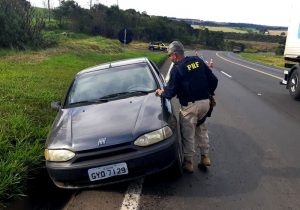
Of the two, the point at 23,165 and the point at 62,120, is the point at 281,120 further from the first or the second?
the point at 23,165

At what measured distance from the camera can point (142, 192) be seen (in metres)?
4.98

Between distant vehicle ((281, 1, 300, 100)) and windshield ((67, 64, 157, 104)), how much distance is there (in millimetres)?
7234

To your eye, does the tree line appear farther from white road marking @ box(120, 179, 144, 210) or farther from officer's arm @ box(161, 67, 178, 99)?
white road marking @ box(120, 179, 144, 210)

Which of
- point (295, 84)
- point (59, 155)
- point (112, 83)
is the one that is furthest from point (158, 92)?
point (295, 84)

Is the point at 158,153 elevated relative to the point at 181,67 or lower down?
lower down

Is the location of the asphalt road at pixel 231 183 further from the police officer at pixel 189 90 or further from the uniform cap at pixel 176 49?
the uniform cap at pixel 176 49

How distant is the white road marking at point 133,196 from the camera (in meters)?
4.60

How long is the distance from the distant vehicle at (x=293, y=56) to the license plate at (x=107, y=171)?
9.00m

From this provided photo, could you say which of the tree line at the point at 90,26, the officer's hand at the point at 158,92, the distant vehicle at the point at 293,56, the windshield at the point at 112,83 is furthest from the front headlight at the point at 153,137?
the tree line at the point at 90,26

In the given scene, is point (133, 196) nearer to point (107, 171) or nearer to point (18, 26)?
point (107, 171)

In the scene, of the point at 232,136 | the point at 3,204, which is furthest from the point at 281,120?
the point at 3,204

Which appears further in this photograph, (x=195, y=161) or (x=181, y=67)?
(x=195, y=161)

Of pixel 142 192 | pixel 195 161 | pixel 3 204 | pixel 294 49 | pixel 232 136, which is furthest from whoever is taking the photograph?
pixel 294 49

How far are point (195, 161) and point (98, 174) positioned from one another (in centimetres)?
191
